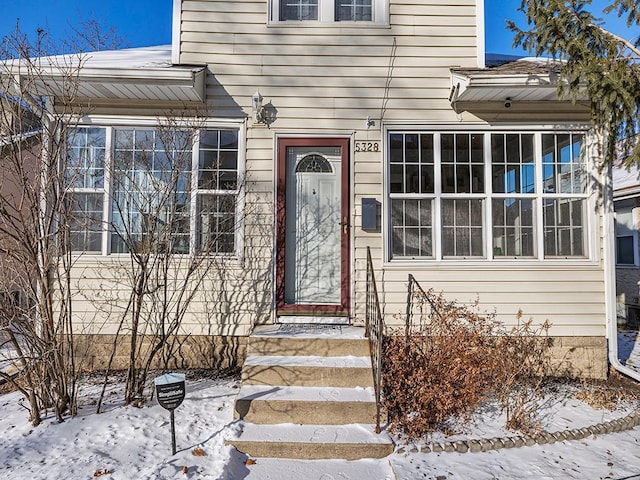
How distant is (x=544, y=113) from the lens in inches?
194

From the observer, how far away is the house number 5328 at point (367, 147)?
487cm

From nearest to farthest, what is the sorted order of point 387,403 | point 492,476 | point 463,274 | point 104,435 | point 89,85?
point 492,476, point 104,435, point 387,403, point 89,85, point 463,274

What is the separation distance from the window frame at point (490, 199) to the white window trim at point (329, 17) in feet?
4.89

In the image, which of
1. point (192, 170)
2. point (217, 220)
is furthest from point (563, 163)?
point (192, 170)

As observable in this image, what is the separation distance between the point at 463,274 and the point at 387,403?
7.10ft

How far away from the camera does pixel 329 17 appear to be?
504 centimetres

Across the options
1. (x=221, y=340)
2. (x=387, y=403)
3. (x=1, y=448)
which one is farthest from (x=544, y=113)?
(x=1, y=448)

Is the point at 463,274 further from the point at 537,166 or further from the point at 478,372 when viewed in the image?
the point at 537,166

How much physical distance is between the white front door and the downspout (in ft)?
11.5

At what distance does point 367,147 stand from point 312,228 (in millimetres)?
1327

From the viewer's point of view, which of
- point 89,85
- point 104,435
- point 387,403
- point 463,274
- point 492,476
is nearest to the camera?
point 492,476

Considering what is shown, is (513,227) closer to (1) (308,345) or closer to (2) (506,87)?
(2) (506,87)

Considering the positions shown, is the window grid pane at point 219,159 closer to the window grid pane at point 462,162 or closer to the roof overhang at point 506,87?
the window grid pane at point 462,162

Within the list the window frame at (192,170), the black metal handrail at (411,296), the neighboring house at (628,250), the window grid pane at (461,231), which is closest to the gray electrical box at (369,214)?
the black metal handrail at (411,296)
